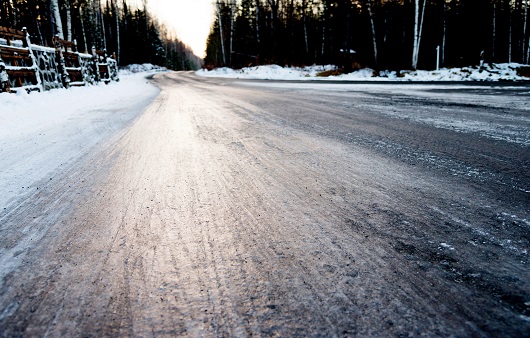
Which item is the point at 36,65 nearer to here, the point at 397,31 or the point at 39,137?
the point at 39,137

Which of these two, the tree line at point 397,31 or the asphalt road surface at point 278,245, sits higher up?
the tree line at point 397,31

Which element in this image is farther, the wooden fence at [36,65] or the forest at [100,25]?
the forest at [100,25]

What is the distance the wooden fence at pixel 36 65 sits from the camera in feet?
24.3

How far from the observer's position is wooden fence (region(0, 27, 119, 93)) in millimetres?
7406

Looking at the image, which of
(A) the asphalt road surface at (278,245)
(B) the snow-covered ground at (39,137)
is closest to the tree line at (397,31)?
(B) the snow-covered ground at (39,137)

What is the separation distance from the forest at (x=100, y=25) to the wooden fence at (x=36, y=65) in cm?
1534

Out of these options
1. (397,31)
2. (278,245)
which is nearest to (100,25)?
(397,31)

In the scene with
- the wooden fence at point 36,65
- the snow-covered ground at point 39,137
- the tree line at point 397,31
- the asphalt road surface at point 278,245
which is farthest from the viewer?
the tree line at point 397,31

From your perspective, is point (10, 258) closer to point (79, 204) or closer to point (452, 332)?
point (79, 204)

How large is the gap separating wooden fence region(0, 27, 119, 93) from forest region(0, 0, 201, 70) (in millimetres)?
15345

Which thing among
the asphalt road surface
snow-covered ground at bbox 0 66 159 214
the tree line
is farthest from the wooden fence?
the tree line

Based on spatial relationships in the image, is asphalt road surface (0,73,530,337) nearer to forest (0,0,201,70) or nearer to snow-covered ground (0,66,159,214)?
snow-covered ground (0,66,159,214)

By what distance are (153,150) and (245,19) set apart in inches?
1676

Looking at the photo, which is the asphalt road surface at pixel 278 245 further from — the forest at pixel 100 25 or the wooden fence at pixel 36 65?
the forest at pixel 100 25
